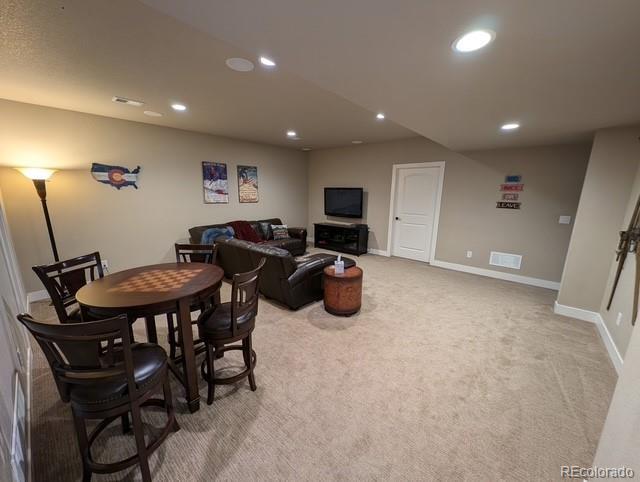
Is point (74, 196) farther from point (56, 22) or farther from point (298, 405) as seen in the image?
point (298, 405)

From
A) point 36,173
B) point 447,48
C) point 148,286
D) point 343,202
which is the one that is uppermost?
point 447,48

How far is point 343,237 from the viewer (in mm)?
6156

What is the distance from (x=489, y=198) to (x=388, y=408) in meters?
4.19

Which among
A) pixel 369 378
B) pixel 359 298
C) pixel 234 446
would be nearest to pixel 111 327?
pixel 234 446

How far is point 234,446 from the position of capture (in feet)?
4.93

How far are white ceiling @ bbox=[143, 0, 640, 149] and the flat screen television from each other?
379cm

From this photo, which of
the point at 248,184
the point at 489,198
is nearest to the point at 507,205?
the point at 489,198

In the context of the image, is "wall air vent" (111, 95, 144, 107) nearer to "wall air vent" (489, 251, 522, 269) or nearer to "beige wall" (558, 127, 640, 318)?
"beige wall" (558, 127, 640, 318)

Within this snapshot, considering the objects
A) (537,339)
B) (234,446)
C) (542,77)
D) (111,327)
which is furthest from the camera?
(537,339)

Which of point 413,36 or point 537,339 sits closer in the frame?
point 413,36

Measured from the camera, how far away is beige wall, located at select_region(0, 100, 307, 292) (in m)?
3.23

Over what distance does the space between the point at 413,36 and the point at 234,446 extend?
8.08 feet

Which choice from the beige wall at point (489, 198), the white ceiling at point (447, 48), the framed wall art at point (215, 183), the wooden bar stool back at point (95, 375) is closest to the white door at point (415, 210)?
the beige wall at point (489, 198)

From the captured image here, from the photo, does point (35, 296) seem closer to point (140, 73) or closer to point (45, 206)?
point (45, 206)
